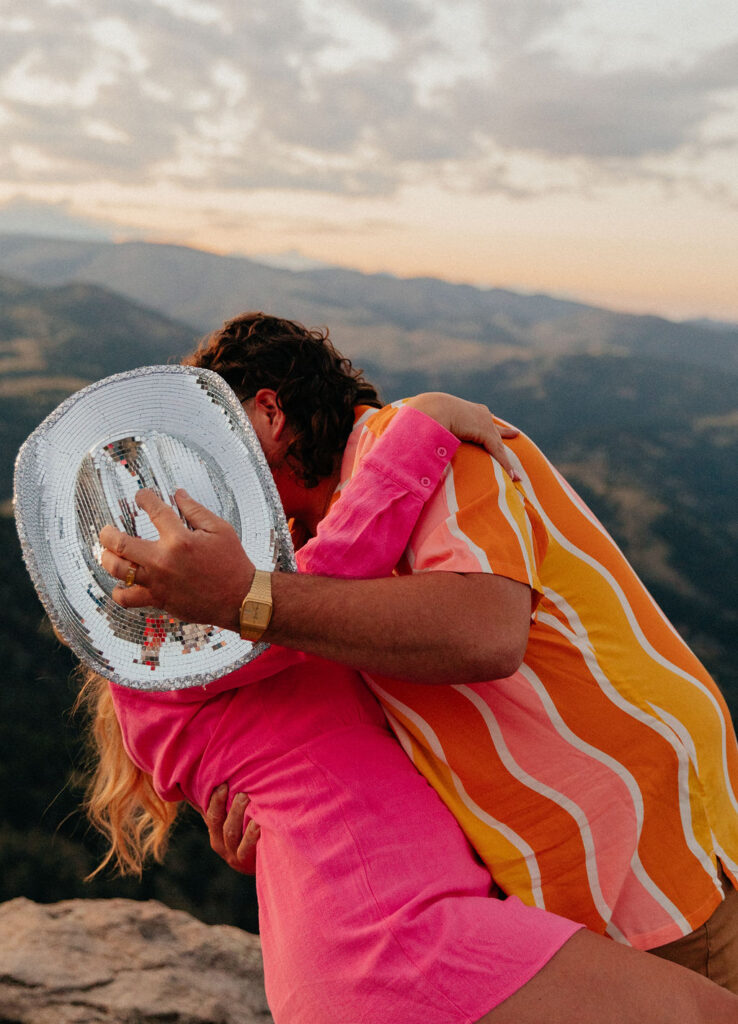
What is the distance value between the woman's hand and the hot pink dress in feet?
0.21

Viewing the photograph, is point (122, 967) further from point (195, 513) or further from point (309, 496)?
point (195, 513)

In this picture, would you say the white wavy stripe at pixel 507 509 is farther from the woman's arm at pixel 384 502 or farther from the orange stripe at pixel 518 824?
the orange stripe at pixel 518 824

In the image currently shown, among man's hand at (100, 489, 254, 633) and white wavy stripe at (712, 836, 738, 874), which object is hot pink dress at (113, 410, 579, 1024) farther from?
white wavy stripe at (712, 836, 738, 874)

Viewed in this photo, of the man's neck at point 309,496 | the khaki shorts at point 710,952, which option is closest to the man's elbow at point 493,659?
the khaki shorts at point 710,952

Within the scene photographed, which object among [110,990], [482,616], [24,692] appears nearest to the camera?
[482,616]

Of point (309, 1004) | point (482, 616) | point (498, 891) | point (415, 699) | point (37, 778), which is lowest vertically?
point (37, 778)

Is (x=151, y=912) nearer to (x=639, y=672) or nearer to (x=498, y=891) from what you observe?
(x=498, y=891)

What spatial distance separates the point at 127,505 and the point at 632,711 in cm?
144

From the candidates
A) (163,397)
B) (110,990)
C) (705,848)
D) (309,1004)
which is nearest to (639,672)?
(705,848)

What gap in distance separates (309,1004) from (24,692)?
150ft

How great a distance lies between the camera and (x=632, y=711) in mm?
2125

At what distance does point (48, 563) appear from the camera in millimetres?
1949

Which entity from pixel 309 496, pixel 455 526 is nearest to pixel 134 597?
pixel 455 526

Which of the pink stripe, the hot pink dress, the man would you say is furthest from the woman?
the pink stripe
